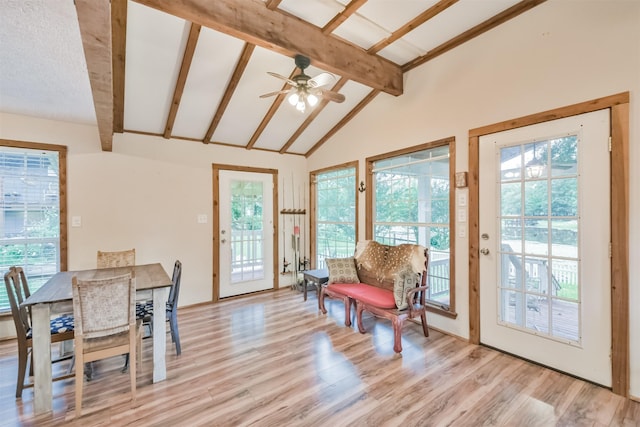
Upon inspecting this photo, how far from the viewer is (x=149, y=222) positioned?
397 centimetres

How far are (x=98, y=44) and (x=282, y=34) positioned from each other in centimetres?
145

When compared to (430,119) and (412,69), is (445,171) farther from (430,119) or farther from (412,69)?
(412,69)

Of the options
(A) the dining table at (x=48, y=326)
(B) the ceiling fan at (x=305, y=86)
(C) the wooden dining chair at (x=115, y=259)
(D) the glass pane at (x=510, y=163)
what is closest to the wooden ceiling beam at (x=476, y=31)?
(D) the glass pane at (x=510, y=163)

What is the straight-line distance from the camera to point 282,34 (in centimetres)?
249

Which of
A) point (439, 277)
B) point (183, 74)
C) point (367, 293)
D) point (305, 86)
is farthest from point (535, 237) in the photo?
point (183, 74)

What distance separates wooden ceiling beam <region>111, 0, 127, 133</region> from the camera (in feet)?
7.31

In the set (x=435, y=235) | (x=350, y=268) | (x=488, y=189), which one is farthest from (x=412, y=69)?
(x=350, y=268)

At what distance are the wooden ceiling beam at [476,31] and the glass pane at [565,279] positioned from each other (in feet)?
7.21

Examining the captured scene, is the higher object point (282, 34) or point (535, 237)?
point (282, 34)

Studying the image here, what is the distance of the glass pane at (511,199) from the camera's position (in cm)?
262

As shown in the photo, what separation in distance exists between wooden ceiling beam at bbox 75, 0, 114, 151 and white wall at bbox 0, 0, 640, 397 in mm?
1707

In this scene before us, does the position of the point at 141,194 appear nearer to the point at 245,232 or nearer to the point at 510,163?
the point at 245,232

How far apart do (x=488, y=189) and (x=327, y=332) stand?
7.43 ft

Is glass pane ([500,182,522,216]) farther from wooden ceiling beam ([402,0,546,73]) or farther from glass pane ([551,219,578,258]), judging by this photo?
wooden ceiling beam ([402,0,546,73])
